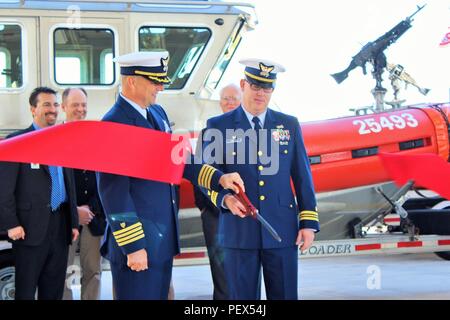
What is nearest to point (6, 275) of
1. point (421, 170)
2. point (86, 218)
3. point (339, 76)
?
point (86, 218)

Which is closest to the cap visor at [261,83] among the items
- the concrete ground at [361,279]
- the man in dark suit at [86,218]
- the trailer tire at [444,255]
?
the man in dark suit at [86,218]

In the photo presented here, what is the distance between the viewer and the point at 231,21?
5.98 meters

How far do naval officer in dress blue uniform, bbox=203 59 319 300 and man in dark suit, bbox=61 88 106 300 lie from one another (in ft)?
5.06

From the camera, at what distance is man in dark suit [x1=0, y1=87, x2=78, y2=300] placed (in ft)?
13.7

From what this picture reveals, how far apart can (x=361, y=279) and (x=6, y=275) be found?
3.47 metres

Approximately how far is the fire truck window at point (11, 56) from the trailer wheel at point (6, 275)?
129 cm

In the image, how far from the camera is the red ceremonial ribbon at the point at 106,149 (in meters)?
3.15

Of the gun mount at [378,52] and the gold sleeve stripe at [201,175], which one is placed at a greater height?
the gun mount at [378,52]

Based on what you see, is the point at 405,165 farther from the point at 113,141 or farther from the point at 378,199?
the point at 113,141

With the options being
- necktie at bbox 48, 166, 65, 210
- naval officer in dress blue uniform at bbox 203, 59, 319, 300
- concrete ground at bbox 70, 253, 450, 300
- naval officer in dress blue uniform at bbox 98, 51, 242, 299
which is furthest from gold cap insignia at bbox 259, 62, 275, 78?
concrete ground at bbox 70, 253, 450, 300

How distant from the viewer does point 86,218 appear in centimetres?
478

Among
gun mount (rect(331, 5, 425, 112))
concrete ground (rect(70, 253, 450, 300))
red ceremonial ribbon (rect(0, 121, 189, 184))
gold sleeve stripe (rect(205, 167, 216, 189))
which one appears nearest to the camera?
red ceremonial ribbon (rect(0, 121, 189, 184))

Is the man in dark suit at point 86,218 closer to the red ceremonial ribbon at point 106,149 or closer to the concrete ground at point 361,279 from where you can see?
the concrete ground at point 361,279

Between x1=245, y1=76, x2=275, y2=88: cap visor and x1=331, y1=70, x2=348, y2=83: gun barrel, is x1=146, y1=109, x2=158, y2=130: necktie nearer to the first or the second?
x1=245, y1=76, x2=275, y2=88: cap visor
